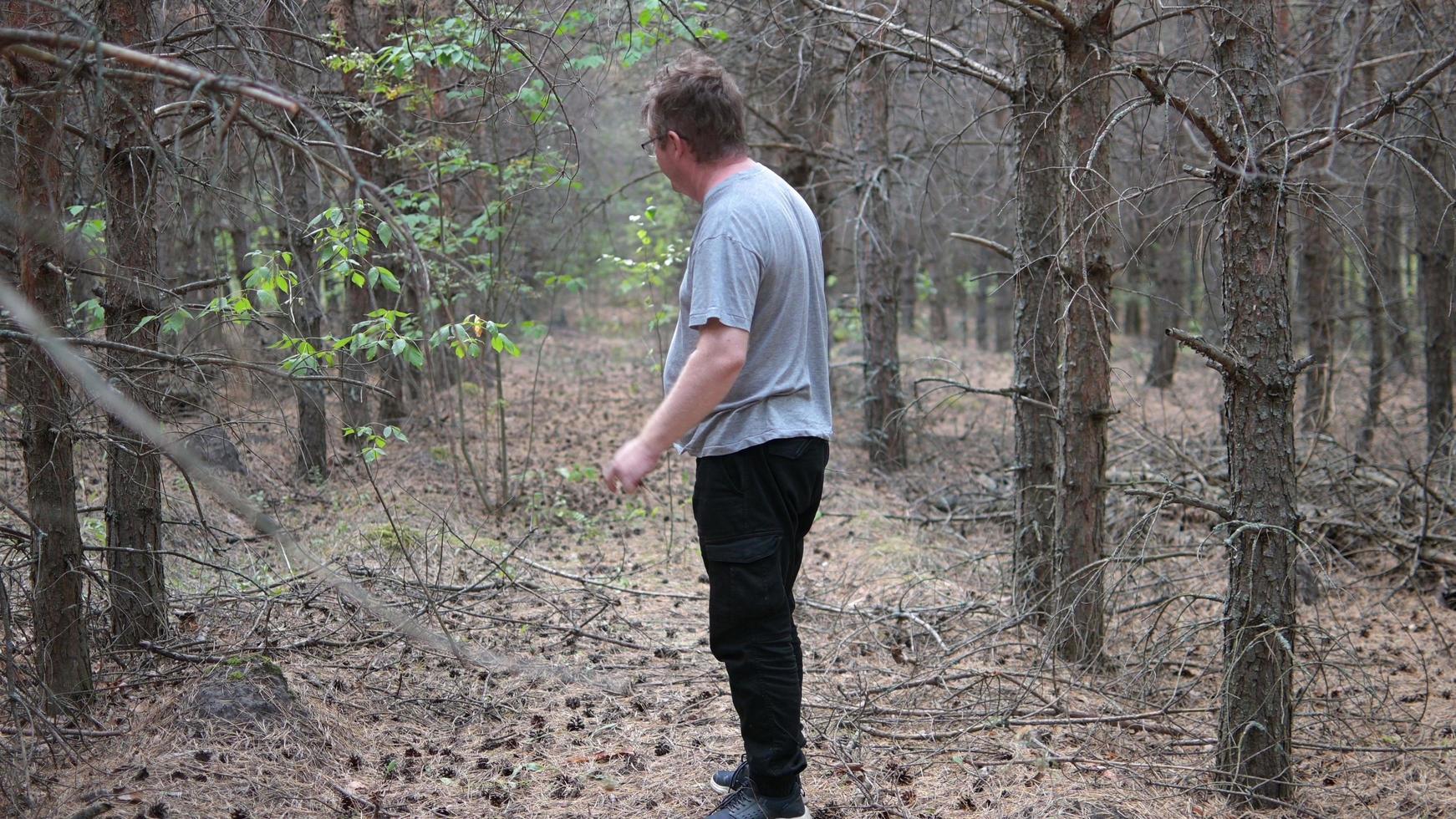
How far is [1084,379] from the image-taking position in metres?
4.29

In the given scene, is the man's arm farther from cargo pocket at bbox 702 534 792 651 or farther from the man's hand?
cargo pocket at bbox 702 534 792 651

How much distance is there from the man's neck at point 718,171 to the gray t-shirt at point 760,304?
29mm

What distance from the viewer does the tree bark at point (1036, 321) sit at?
463cm

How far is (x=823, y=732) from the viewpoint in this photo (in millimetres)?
3604

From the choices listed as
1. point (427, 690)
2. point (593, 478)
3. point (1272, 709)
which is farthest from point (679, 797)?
point (593, 478)

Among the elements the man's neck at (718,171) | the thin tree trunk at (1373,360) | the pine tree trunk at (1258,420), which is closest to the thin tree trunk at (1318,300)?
the thin tree trunk at (1373,360)

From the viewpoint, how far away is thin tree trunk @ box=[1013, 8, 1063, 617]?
15.2 ft

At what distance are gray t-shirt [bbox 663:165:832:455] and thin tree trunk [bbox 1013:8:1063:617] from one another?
2051 mm

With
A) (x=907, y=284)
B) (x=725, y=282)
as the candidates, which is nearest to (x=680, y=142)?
(x=725, y=282)

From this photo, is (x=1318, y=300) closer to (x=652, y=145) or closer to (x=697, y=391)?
(x=652, y=145)

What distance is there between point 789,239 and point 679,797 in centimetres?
177

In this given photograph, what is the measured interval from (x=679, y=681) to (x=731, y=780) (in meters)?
1.05

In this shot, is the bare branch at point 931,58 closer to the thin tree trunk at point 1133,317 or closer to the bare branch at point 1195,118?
the bare branch at point 1195,118

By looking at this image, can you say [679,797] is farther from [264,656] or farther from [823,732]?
[264,656]
